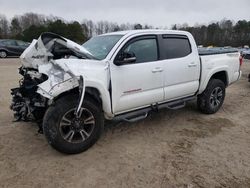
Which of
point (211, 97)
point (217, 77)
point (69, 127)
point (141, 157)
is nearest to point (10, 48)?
point (217, 77)

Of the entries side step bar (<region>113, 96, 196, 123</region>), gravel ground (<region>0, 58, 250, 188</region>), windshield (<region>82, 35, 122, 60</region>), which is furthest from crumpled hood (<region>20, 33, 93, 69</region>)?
gravel ground (<region>0, 58, 250, 188</region>)

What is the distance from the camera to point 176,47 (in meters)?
5.12

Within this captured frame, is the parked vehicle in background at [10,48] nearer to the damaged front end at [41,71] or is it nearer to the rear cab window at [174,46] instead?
the damaged front end at [41,71]

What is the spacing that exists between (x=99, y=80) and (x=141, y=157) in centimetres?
135

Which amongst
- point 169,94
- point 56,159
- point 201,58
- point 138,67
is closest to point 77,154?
point 56,159

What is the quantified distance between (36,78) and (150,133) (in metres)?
2.28

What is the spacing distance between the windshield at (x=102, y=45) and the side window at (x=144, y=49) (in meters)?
0.29

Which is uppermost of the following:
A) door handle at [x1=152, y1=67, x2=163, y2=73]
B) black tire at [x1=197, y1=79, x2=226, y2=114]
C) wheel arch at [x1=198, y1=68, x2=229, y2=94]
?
door handle at [x1=152, y1=67, x2=163, y2=73]

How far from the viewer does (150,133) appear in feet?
15.6

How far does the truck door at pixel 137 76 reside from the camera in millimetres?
4129

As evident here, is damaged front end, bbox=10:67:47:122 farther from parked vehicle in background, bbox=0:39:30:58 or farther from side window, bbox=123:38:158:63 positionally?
parked vehicle in background, bbox=0:39:30:58

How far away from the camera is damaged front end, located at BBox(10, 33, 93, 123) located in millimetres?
3691

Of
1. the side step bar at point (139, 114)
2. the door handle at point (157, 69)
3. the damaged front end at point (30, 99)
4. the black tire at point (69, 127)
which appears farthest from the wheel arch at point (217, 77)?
the damaged front end at point (30, 99)

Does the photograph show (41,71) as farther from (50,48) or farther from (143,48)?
(143,48)
